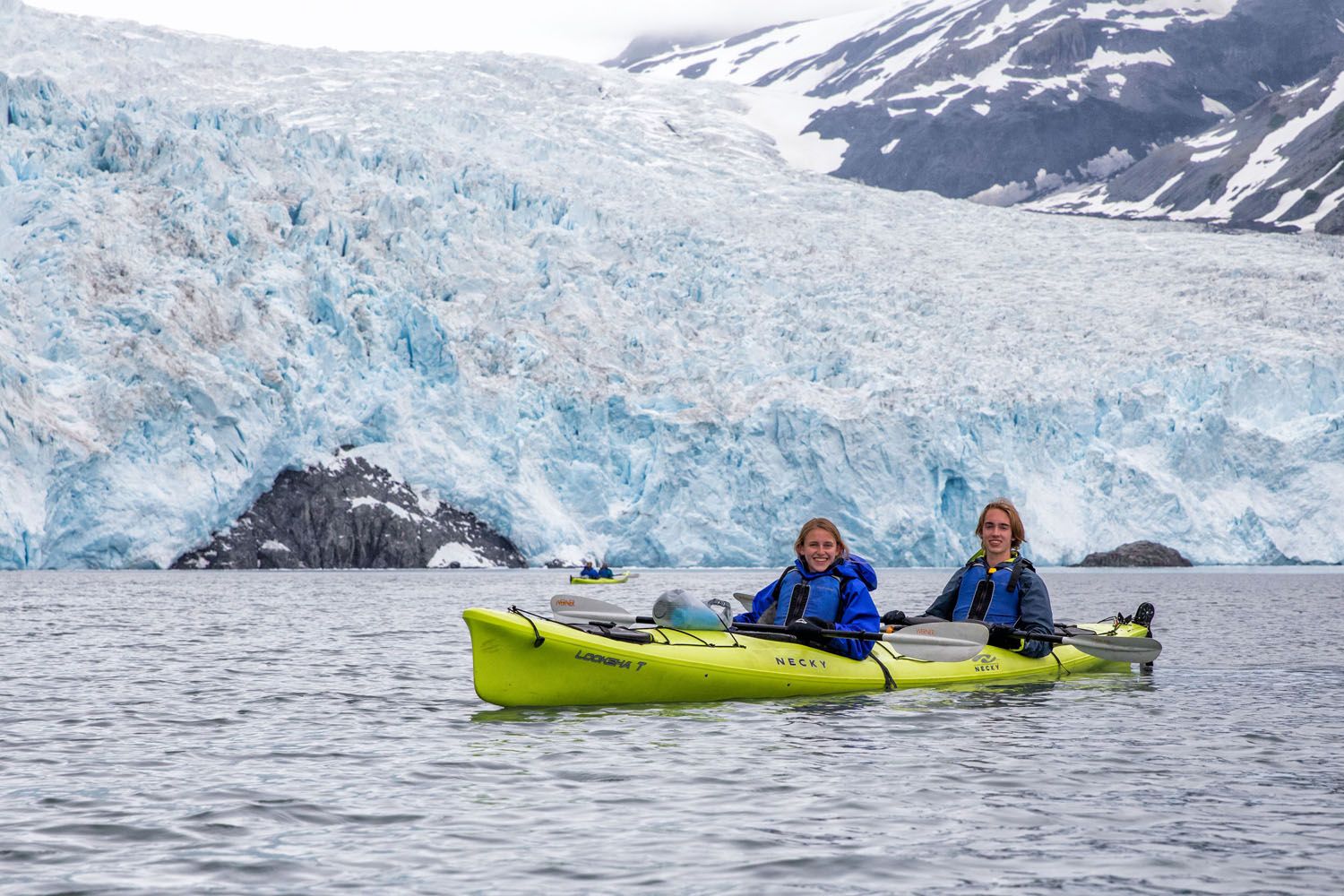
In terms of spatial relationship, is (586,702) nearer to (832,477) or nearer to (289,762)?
(289,762)

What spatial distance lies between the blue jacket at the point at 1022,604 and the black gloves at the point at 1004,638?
0.09 meters

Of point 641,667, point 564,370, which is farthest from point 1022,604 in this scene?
point 564,370

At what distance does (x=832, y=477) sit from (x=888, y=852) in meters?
29.1

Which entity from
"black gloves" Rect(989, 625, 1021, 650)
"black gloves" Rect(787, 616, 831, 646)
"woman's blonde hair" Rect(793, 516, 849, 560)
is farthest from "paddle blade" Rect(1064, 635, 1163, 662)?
"woman's blonde hair" Rect(793, 516, 849, 560)

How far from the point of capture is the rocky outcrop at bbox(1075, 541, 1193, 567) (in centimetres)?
3541

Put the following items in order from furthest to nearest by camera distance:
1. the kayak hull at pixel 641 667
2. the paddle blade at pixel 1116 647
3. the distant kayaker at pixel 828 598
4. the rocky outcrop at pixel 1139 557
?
the rocky outcrop at pixel 1139 557 < the paddle blade at pixel 1116 647 < the distant kayaker at pixel 828 598 < the kayak hull at pixel 641 667

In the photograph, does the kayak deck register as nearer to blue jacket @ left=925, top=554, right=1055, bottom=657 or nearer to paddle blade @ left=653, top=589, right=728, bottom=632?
blue jacket @ left=925, top=554, right=1055, bottom=657

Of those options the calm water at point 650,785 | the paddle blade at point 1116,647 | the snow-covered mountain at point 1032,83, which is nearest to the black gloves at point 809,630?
the calm water at point 650,785

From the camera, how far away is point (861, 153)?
88.5 meters

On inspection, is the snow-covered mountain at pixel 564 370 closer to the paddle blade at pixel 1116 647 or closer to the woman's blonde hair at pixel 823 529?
the paddle blade at pixel 1116 647

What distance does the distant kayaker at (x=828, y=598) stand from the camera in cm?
925

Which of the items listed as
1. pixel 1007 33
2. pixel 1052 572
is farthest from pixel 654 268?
pixel 1007 33

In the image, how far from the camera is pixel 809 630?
9.34 meters

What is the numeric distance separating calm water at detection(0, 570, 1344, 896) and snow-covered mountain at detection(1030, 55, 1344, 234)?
187 feet
